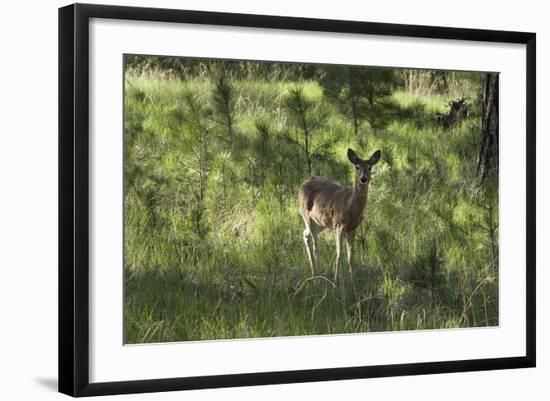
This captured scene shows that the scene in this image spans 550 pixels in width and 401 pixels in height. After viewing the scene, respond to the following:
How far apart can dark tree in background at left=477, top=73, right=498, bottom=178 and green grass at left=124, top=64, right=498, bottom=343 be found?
8 cm

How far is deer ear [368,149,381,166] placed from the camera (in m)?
9.08

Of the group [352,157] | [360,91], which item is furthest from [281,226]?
[360,91]

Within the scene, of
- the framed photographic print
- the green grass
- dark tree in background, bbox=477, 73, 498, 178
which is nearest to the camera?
the framed photographic print

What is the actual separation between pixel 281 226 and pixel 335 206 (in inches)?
18.0

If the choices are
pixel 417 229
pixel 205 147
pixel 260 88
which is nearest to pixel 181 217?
A: pixel 205 147

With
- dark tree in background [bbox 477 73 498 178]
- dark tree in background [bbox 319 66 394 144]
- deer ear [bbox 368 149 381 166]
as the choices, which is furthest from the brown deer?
dark tree in background [bbox 477 73 498 178]

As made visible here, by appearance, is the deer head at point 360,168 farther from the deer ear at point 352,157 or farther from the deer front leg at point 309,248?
the deer front leg at point 309,248

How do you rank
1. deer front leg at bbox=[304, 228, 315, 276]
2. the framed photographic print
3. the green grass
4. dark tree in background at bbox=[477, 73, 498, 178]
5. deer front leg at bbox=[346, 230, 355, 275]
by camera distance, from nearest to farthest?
1. the framed photographic print
2. the green grass
3. deer front leg at bbox=[304, 228, 315, 276]
4. deer front leg at bbox=[346, 230, 355, 275]
5. dark tree in background at bbox=[477, 73, 498, 178]

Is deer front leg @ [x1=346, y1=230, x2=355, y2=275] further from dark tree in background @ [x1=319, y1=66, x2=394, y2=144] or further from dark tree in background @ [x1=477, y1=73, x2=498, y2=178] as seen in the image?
dark tree in background @ [x1=477, y1=73, x2=498, y2=178]

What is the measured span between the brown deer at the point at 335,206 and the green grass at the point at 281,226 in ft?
0.19

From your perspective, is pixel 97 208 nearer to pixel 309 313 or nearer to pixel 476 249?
pixel 309 313

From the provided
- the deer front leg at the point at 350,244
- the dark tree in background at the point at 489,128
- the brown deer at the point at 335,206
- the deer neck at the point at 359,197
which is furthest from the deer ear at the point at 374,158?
the dark tree in background at the point at 489,128

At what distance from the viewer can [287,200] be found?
8.84 metres

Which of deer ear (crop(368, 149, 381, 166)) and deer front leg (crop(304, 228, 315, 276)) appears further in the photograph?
deer ear (crop(368, 149, 381, 166))
